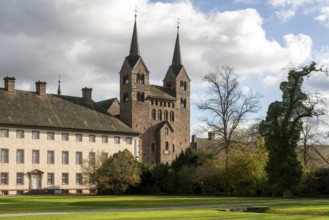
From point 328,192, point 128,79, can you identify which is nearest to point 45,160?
point 128,79

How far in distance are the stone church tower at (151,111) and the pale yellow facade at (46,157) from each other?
10.3 meters

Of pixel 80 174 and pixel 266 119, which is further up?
pixel 266 119

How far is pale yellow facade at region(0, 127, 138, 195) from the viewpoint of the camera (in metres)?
69.8

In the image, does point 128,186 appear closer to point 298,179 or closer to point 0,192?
point 0,192

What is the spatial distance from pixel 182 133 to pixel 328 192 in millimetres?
49143

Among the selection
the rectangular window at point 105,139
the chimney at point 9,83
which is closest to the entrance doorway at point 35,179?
the rectangular window at point 105,139

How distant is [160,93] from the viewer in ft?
316

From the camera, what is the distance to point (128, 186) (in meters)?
65.2

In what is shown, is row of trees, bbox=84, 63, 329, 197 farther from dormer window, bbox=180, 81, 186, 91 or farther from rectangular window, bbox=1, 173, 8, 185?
dormer window, bbox=180, 81, 186, 91

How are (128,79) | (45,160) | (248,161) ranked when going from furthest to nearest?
(128,79) → (45,160) → (248,161)

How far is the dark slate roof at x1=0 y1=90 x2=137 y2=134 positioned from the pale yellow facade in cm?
103

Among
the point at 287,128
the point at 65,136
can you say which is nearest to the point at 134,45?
the point at 65,136

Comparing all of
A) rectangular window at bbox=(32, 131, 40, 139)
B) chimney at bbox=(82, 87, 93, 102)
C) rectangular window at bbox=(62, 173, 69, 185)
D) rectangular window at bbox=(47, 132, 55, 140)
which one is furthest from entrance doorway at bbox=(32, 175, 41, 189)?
chimney at bbox=(82, 87, 93, 102)

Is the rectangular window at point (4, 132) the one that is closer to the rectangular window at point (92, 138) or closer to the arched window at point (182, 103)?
the rectangular window at point (92, 138)
